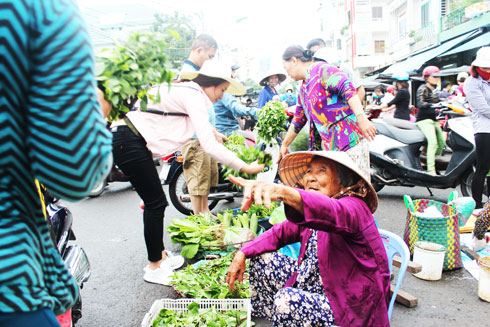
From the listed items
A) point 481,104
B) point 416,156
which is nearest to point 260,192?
point 481,104

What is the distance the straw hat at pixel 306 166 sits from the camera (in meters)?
2.01

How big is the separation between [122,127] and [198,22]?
46.5 feet

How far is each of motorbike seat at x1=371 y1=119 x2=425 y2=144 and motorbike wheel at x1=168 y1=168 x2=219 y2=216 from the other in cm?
302

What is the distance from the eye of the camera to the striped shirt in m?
0.87

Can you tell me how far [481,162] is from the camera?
4578 millimetres

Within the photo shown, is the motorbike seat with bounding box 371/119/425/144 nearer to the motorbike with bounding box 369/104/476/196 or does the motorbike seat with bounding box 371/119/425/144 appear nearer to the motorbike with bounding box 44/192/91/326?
the motorbike with bounding box 369/104/476/196

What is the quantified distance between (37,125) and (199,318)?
2.01 m

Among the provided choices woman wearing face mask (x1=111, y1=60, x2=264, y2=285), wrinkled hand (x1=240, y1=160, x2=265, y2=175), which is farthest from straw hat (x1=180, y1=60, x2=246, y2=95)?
wrinkled hand (x1=240, y1=160, x2=265, y2=175)

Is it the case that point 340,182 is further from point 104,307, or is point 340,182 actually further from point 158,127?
point 104,307

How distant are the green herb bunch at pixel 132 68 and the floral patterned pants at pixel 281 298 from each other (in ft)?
4.37

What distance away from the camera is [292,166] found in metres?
2.46

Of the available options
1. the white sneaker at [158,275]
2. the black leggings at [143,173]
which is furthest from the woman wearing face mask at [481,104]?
the white sneaker at [158,275]

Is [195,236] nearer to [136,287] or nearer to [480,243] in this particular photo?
[136,287]

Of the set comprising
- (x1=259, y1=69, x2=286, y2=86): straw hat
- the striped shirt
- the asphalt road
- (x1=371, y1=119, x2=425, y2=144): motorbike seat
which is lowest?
the asphalt road
